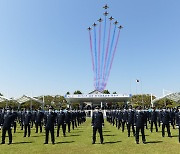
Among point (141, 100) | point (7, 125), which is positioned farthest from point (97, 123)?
point (141, 100)

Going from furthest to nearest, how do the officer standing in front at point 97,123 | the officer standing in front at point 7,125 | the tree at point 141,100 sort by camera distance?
the tree at point 141,100
the officer standing in front at point 7,125
the officer standing in front at point 97,123

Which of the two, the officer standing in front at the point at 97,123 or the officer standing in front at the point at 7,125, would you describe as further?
the officer standing in front at the point at 7,125

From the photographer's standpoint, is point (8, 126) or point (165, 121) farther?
point (165, 121)

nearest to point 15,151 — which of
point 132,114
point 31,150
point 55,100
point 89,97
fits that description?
point 31,150

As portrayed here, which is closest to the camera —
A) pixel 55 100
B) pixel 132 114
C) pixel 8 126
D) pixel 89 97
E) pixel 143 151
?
pixel 143 151

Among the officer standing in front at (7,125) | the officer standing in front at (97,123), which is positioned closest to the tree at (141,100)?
the officer standing in front at (97,123)

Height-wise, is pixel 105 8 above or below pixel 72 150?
above

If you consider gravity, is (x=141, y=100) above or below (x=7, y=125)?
above

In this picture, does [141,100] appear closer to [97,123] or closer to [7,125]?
[97,123]

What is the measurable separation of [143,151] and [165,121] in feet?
17.1

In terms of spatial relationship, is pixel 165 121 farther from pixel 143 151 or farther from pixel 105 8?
pixel 105 8

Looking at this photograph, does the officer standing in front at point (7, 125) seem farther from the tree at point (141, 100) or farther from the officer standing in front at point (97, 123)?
the tree at point (141, 100)

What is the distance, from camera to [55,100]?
94500 mm

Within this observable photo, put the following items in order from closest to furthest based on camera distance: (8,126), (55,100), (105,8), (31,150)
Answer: (31,150), (8,126), (105,8), (55,100)
